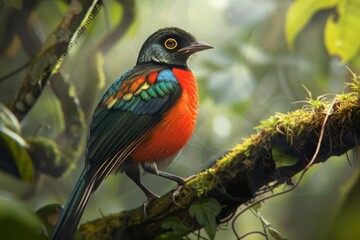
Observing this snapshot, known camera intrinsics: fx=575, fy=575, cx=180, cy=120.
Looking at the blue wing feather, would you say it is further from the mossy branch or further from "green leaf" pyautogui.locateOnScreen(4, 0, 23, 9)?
"green leaf" pyautogui.locateOnScreen(4, 0, 23, 9)

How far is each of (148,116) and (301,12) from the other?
54 centimetres

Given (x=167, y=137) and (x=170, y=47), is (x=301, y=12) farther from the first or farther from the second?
(x=167, y=137)

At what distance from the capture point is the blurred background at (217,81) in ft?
4.74

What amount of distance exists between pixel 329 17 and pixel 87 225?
83 cm

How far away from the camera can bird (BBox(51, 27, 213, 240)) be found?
1.23 m

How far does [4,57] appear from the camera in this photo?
5.21 feet

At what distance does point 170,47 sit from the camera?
1301 millimetres

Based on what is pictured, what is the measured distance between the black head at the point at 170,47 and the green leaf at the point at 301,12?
36 cm

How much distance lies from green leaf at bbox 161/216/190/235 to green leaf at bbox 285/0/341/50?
627 millimetres

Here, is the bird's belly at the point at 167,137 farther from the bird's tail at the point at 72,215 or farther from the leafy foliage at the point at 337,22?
the leafy foliage at the point at 337,22

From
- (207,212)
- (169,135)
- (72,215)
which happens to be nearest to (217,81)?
(169,135)

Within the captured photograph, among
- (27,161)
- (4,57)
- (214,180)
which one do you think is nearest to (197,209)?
(214,180)

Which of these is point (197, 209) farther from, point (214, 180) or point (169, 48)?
point (169, 48)

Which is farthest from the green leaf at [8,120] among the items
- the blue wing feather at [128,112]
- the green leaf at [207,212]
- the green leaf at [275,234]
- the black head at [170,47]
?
the green leaf at [275,234]
